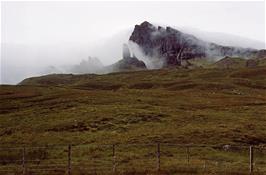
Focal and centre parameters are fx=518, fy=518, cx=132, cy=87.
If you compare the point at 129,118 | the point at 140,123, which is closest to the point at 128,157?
the point at 140,123

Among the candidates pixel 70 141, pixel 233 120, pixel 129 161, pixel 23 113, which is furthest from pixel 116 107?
pixel 129 161

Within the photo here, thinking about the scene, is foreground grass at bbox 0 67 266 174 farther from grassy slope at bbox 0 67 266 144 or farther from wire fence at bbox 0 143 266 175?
wire fence at bbox 0 143 266 175

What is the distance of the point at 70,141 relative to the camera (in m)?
63.8

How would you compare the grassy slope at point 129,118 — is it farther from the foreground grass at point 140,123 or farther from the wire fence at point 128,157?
the wire fence at point 128,157

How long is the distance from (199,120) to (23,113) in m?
32.4

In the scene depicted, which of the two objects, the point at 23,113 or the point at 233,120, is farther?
the point at 23,113

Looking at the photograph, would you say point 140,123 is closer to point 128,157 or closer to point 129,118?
point 129,118

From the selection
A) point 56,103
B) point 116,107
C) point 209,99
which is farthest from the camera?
point 209,99

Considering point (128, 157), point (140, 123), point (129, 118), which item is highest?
point (129, 118)

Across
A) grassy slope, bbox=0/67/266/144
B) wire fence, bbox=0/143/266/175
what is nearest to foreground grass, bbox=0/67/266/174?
grassy slope, bbox=0/67/266/144

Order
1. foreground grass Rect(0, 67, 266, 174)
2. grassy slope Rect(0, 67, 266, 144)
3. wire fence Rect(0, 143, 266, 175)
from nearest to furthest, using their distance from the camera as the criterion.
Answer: wire fence Rect(0, 143, 266, 175) < foreground grass Rect(0, 67, 266, 174) < grassy slope Rect(0, 67, 266, 144)

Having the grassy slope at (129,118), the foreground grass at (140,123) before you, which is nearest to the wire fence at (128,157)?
the foreground grass at (140,123)

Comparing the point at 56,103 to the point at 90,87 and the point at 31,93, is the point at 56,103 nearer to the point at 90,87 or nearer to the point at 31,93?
the point at 31,93

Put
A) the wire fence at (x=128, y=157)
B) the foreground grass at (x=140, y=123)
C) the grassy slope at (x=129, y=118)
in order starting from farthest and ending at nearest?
the grassy slope at (x=129, y=118)
the foreground grass at (x=140, y=123)
the wire fence at (x=128, y=157)
